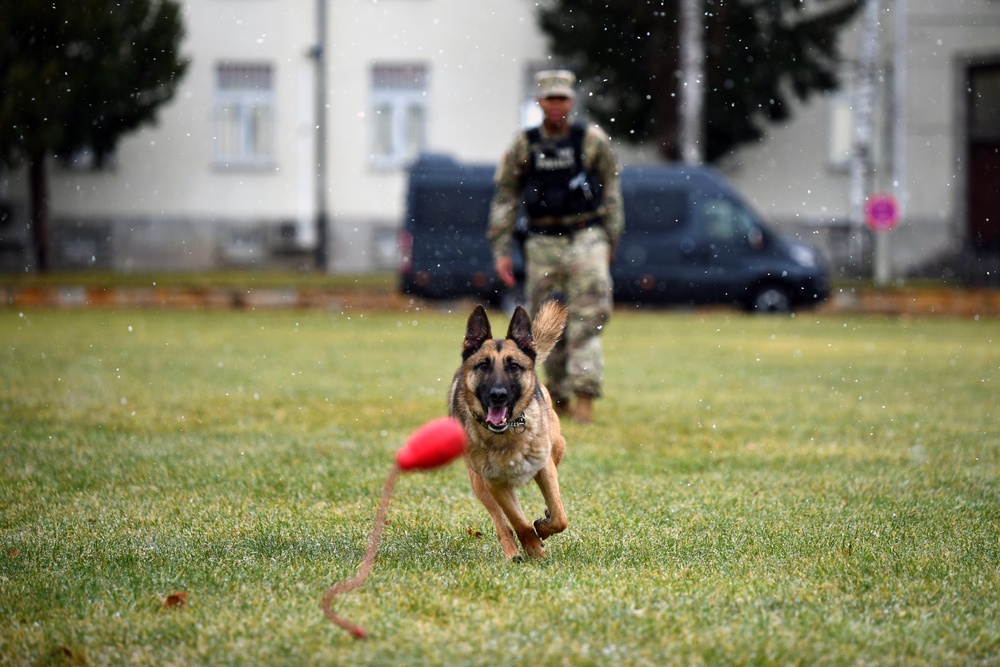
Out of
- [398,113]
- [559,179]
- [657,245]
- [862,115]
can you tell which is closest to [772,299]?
[657,245]

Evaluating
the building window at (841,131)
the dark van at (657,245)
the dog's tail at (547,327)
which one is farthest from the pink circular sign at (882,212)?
the dog's tail at (547,327)

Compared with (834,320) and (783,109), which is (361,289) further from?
(783,109)

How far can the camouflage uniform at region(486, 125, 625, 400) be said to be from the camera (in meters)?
9.67

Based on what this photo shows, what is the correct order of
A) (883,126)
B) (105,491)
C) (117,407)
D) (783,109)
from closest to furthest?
(105,491) < (117,407) < (783,109) < (883,126)

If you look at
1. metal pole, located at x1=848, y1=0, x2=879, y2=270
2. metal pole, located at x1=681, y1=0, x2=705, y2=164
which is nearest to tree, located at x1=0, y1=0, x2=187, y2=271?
metal pole, located at x1=681, y1=0, x2=705, y2=164

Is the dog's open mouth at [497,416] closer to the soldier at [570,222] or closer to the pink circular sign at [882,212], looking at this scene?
the soldier at [570,222]

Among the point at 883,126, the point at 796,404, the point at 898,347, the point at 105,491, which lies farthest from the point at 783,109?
the point at 105,491

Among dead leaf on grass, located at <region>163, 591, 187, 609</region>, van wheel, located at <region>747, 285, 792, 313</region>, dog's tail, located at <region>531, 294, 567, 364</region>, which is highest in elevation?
dog's tail, located at <region>531, 294, 567, 364</region>

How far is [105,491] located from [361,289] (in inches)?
671

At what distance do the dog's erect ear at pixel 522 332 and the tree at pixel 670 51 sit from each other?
22.9 meters

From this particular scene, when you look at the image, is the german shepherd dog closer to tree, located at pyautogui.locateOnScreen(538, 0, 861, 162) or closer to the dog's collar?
the dog's collar

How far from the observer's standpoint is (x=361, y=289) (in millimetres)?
23969

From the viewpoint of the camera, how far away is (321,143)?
101ft

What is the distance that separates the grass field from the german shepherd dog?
177mm
